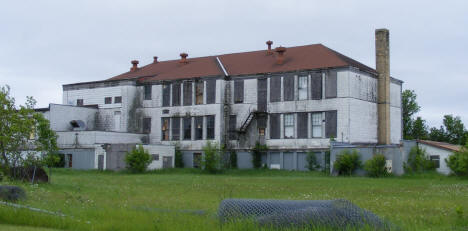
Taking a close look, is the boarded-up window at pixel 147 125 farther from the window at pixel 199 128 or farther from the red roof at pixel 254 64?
the window at pixel 199 128

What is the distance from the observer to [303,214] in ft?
40.7

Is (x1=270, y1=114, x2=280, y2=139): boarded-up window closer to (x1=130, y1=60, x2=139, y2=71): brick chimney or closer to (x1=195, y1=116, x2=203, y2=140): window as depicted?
(x1=195, y1=116, x2=203, y2=140): window

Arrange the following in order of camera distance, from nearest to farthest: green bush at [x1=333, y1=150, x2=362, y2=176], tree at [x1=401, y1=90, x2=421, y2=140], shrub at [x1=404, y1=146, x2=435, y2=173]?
green bush at [x1=333, y1=150, x2=362, y2=176]
shrub at [x1=404, y1=146, x2=435, y2=173]
tree at [x1=401, y1=90, x2=421, y2=140]

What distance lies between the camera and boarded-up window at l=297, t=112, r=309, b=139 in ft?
169

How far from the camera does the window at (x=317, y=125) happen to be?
51062 mm

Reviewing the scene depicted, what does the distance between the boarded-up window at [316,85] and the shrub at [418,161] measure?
27.3 ft

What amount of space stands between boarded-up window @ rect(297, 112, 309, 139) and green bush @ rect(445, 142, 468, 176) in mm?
11873

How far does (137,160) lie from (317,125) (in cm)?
1436

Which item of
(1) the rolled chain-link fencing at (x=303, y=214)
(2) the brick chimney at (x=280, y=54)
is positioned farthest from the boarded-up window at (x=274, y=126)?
(1) the rolled chain-link fencing at (x=303, y=214)

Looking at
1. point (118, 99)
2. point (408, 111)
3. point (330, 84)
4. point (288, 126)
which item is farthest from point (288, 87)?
point (408, 111)

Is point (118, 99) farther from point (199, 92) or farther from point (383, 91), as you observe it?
point (383, 91)

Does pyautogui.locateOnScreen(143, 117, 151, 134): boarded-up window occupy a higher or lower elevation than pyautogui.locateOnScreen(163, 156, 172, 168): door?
higher

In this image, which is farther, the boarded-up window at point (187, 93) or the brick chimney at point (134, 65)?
the brick chimney at point (134, 65)

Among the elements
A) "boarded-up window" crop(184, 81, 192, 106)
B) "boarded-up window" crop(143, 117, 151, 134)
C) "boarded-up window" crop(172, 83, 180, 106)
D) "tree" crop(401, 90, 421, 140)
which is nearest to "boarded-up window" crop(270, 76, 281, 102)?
"boarded-up window" crop(184, 81, 192, 106)
